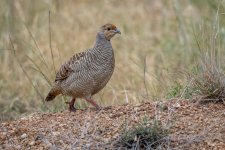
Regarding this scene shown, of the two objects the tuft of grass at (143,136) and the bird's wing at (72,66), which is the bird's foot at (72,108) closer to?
the bird's wing at (72,66)

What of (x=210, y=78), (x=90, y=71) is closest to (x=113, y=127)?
(x=210, y=78)

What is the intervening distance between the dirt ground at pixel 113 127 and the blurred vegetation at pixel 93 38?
192cm

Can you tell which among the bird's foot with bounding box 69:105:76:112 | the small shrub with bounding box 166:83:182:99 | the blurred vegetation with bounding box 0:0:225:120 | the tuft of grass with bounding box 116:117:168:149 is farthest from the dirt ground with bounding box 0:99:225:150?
the blurred vegetation with bounding box 0:0:225:120

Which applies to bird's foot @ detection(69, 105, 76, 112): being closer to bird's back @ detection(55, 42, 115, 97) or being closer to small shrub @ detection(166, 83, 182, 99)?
bird's back @ detection(55, 42, 115, 97)

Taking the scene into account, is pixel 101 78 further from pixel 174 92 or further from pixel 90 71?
pixel 174 92

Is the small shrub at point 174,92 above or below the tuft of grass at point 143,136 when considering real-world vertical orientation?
above

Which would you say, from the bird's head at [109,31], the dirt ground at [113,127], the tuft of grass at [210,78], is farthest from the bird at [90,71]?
the tuft of grass at [210,78]

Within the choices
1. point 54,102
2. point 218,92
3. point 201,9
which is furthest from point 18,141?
point 201,9

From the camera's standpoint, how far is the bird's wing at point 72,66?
23.9ft

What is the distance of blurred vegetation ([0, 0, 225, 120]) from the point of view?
1026 cm

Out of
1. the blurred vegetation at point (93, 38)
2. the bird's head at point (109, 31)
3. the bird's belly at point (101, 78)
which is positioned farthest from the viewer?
the blurred vegetation at point (93, 38)

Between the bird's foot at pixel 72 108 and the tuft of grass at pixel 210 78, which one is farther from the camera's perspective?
the bird's foot at pixel 72 108

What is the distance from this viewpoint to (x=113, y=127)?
6.20 meters

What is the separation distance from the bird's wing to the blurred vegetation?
3.39ft
